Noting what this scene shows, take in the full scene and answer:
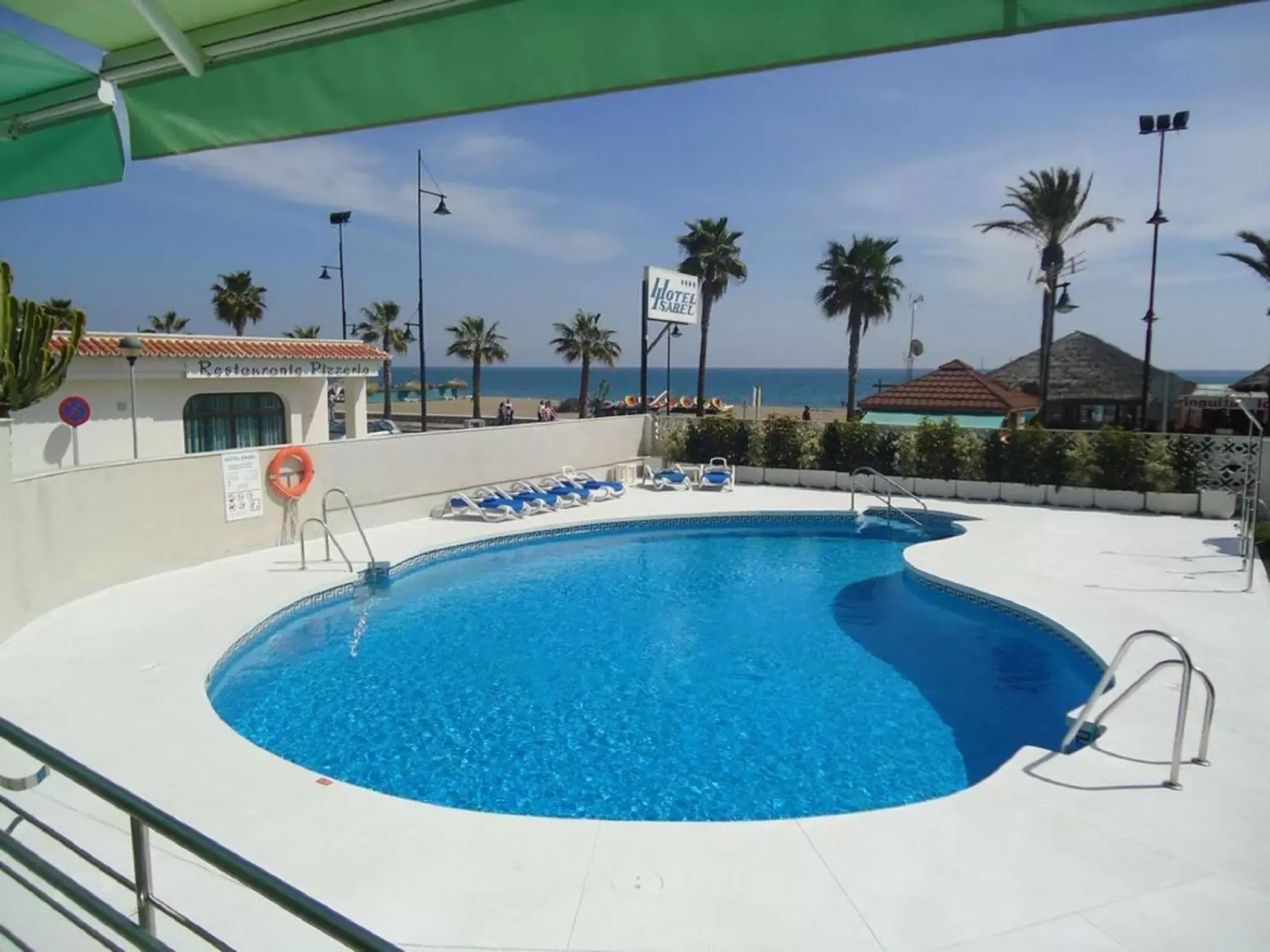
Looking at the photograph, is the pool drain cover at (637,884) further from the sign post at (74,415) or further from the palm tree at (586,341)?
the palm tree at (586,341)

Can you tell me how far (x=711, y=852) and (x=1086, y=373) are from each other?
33.4 m

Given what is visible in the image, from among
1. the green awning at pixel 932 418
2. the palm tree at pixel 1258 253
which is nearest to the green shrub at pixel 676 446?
the green awning at pixel 932 418

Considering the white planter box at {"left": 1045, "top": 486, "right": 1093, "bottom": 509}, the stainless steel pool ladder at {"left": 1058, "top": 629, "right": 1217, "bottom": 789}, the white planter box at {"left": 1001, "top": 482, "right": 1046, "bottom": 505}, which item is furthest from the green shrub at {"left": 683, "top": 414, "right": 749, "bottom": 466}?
the stainless steel pool ladder at {"left": 1058, "top": 629, "right": 1217, "bottom": 789}

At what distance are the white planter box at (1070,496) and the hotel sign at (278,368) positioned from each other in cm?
1802

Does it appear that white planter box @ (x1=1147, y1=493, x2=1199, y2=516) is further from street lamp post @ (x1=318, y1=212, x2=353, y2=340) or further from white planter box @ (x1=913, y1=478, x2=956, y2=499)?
street lamp post @ (x1=318, y1=212, x2=353, y2=340)

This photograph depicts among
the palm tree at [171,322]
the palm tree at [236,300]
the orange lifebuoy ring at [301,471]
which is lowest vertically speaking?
the orange lifebuoy ring at [301,471]

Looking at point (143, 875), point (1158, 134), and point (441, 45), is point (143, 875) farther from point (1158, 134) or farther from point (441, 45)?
point (1158, 134)

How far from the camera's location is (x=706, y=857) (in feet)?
15.8

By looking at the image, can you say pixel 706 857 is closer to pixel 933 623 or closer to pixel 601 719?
pixel 601 719

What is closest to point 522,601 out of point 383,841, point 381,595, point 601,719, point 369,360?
point 381,595

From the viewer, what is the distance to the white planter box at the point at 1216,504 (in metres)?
15.8

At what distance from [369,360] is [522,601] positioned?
13.8 metres

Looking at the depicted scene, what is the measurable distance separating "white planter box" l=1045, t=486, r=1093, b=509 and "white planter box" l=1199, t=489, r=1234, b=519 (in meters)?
1.94

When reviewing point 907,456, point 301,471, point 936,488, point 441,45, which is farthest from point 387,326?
point 441,45
